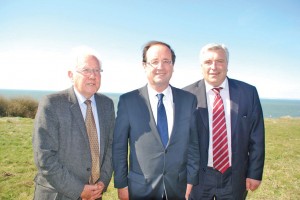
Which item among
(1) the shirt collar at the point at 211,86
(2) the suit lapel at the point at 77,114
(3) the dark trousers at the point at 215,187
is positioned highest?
(1) the shirt collar at the point at 211,86

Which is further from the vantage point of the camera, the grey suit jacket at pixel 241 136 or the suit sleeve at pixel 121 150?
the grey suit jacket at pixel 241 136

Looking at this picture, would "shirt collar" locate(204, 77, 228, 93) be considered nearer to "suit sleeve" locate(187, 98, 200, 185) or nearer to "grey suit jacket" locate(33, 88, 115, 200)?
"suit sleeve" locate(187, 98, 200, 185)

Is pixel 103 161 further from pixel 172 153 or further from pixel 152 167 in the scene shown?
pixel 172 153

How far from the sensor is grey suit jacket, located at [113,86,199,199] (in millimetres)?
2959

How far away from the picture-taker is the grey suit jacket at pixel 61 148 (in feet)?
9.02

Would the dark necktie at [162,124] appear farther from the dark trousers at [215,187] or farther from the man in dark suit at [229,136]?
the dark trousers at [215,187]

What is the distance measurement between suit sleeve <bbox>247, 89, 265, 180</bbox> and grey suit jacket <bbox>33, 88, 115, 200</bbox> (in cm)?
240

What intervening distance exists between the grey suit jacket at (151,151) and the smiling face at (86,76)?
454 mm

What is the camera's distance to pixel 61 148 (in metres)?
2.91

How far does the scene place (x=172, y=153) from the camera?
9.81 ft

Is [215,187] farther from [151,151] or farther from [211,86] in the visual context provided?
[211,86]

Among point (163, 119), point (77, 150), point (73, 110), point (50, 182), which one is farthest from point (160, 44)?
point (50, 182)

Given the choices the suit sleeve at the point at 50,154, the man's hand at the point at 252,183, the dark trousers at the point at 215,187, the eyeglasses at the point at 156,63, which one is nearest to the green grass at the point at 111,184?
the man's hand at the point at 252,183

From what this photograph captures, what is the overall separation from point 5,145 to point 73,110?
10.2 metres
